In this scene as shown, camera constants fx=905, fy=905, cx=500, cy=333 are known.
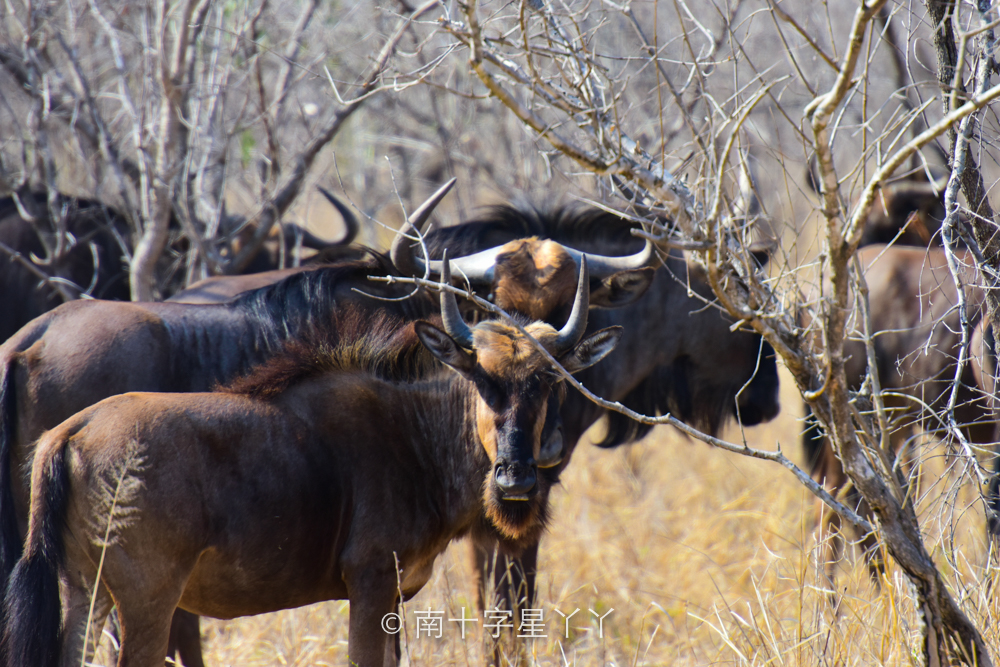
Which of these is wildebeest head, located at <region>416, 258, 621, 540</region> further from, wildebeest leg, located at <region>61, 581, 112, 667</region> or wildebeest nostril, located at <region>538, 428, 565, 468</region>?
wildebeest leg, located at <region>61, 581, 112, 667</region>

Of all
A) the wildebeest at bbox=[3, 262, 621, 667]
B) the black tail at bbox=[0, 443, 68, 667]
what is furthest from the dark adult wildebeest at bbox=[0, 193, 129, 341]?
the black tail at bbox=[0, 443, 68, 667]

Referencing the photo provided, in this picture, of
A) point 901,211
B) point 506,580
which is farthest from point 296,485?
point 901,211

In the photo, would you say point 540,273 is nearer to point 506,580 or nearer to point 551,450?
point 551,450

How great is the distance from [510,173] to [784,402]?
143 inches

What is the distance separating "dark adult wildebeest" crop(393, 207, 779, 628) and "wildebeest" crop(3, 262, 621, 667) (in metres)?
1.12

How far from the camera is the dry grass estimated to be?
3.20 metres

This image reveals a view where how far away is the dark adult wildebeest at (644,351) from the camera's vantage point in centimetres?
468

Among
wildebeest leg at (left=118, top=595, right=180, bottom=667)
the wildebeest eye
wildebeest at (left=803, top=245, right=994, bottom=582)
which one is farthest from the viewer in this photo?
wildebeest at (left=803, top=245, right=994, bottom=582)

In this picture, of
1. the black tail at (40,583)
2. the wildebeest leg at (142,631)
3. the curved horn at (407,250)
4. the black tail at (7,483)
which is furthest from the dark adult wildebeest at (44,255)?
the wildebeest leg at (142,631)

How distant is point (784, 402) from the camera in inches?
352

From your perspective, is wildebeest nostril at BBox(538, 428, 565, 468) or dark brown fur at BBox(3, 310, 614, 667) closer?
dark brown fur at BBox(3, 310, 614, 667)

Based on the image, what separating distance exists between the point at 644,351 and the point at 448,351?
199cm

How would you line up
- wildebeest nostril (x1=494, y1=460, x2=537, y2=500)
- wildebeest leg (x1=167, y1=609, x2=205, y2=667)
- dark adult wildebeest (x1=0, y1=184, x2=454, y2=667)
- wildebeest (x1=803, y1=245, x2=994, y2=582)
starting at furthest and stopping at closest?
wildebeest (x1=803, y1=245, x2=994, y2=582)
wildebeest leg (x1=167, y1=609, x2=205, y2=667)
dark adult wildebeest (x1=0, y1=184, x2=454, y2=667)
wildebeest nostril (x1=494, y1=460, x2=537, y2=500)

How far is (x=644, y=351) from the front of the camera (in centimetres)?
496
